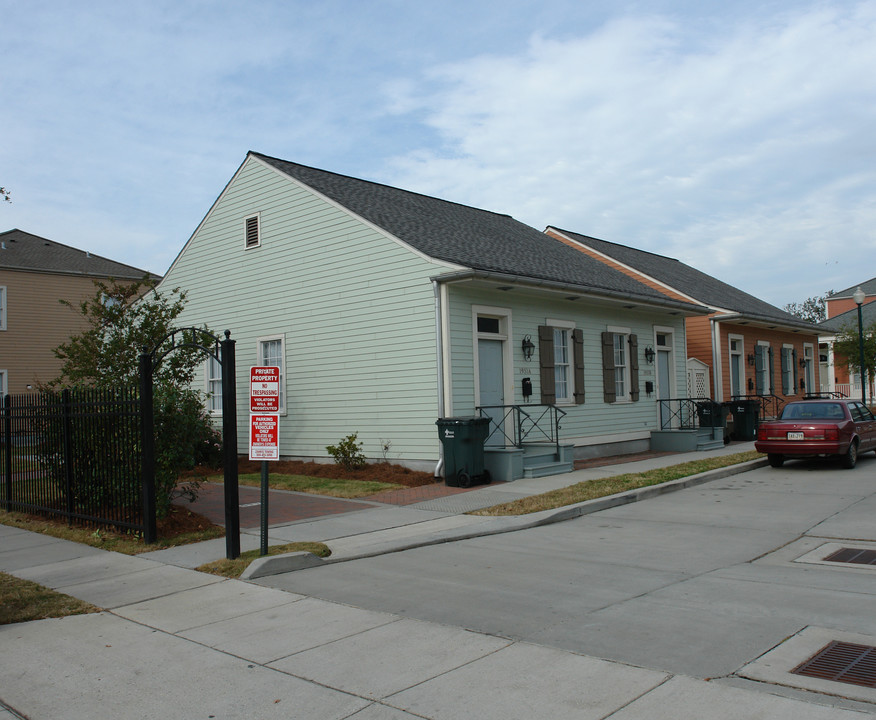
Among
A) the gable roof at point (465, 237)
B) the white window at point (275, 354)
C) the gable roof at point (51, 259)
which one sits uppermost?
the gable roof at point (51, 259)

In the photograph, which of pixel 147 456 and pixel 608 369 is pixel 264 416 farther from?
pixel 608 369

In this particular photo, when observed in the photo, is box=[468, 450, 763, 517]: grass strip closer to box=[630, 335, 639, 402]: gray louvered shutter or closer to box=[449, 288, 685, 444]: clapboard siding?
box=[449, 288, 685, 444]: clapboard siding

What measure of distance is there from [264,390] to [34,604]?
9.45 feet

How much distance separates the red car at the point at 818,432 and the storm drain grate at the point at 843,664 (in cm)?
1103

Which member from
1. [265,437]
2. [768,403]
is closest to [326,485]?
[265,437]

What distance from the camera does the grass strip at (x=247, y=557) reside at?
7.97 metres

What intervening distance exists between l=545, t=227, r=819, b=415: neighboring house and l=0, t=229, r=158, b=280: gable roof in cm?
1873

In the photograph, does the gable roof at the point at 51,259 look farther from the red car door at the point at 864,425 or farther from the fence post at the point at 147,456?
the red car door at the point at 864,425

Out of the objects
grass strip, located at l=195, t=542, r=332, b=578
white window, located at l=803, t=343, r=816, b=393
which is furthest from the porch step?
white window, located at l=803, t=343, r=816, b=393

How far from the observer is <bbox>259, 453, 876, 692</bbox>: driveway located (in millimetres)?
5461

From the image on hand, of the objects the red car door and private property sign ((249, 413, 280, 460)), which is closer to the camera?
private property sign ((249, 413, 280, 460))

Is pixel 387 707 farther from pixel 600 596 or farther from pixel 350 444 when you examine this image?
pixel 350 444

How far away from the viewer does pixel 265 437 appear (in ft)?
27.3

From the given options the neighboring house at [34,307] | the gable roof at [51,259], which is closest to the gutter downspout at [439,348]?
the neighboring house at [34,307]
